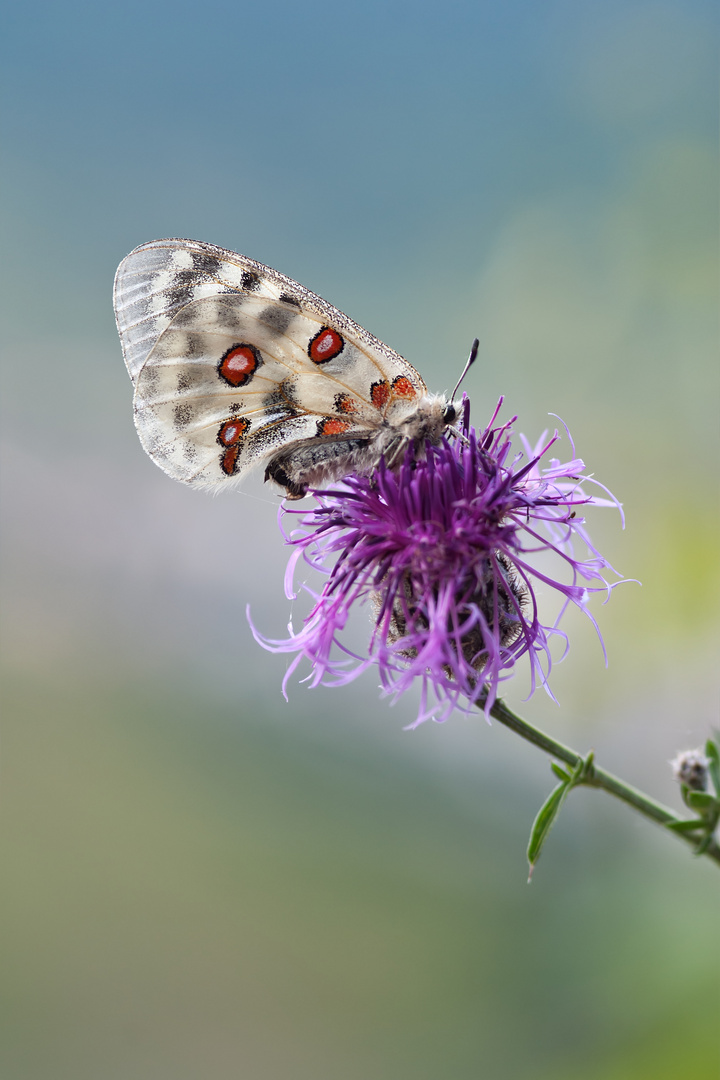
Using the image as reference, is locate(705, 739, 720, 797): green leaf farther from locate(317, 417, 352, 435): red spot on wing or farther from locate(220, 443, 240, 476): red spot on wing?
locate(220, 443, 240, 476): red spot on wing

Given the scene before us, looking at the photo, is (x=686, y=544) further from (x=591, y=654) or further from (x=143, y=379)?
(x=143, y=379)

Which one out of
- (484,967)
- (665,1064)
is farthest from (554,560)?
(484,967)

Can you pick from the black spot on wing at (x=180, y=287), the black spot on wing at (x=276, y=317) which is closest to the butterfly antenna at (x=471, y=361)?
the black spot on wing at (x=276, y=317)

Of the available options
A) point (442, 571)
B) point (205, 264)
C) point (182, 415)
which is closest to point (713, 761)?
point (442, 571)

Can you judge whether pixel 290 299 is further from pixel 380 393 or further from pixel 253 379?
pixel 380 393

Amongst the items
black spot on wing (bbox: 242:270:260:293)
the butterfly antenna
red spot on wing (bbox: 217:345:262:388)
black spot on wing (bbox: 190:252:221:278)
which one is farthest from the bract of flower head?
black spot on wing (bbox: 190:252:221:278)

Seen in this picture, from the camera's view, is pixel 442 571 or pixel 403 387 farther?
pixel 403 387
